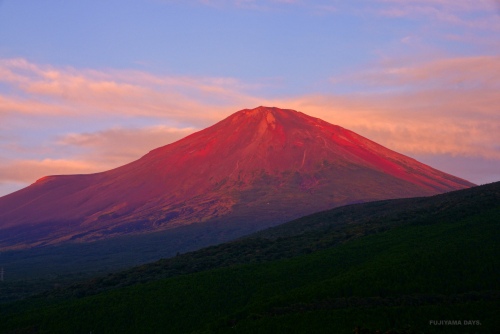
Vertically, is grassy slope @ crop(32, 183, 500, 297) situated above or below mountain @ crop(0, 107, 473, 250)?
below

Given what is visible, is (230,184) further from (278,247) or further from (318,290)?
(318,290)

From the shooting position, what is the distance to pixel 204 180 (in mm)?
146250

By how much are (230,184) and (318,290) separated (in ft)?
360

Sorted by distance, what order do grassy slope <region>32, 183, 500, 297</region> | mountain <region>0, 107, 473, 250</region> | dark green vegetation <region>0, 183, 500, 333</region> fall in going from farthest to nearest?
mountain <region>0, 107, 473, 250</region>, grassy slope <region>32, 183, 500, 297</region>, dark green vegetation <region>0, 183, 500, 333</region>

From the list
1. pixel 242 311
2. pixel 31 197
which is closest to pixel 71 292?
pixel 242 311

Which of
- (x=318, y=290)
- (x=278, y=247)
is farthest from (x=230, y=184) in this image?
(x=318, y=290)

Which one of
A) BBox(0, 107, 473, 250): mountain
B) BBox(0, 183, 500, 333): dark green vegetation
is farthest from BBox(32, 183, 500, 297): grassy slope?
BBox(0, 107, 473, 250): mountain

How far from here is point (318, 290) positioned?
3111cm

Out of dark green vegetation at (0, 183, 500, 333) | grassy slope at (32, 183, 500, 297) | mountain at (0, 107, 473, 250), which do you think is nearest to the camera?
dark green vegetation at (0, 183, 500, 333)

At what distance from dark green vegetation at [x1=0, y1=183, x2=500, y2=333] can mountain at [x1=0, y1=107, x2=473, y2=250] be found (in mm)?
65526

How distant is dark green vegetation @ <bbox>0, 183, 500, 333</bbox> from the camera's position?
A: 88.2 ft

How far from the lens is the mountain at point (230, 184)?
128 metres

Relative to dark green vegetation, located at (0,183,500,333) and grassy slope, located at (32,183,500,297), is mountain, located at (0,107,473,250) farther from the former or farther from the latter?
dark green vegetation, located at (0,183,500,333)

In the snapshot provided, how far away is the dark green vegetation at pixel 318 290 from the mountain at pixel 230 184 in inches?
2580
